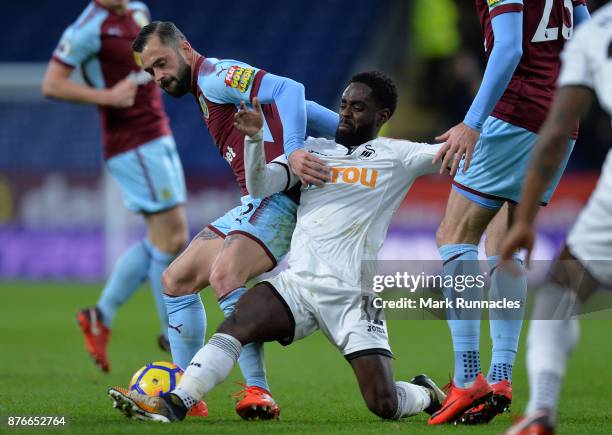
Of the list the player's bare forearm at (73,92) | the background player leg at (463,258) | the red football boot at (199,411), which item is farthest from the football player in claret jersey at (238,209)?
the player's bare forearm at (73,92)

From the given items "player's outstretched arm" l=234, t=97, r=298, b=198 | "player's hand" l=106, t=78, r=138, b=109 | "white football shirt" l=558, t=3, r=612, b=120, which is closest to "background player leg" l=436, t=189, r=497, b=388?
"player's outstretched arm" l=234, t=97, r=298, b=198

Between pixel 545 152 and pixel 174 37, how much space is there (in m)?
2.47

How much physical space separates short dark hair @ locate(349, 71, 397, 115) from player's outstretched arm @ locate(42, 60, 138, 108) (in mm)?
3004

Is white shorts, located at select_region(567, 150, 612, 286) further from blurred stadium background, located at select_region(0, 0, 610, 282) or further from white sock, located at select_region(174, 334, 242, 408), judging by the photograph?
blurred stadium background, located at select_region(0, 0, 610, 282)

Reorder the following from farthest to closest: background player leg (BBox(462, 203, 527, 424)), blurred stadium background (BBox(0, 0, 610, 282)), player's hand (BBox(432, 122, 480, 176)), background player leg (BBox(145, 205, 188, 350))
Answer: blurred stadium background (BBox(0, 0, 610, 282)), background player leg (BBox(145, 205, 188, 350)), background player leg (BBox(462, 203, 527, 424)), player's hand (BBox(432, 122, 480, 176))

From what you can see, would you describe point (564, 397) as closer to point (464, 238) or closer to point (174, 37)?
point (464, 238)

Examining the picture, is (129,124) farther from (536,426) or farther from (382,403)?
(536,426)

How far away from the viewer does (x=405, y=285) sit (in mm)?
5426

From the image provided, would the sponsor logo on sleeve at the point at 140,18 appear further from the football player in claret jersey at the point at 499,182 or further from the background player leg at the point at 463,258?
the background player leg at the point at 463,258

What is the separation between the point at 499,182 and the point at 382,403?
1.20 m

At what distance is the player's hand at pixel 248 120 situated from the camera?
442cm

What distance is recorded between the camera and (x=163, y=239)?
7762 millimetres

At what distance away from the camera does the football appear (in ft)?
16.1

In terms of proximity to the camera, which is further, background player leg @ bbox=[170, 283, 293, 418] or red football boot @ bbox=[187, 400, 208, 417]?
red football boot @ bbox=[187, 400, 208, 417]
